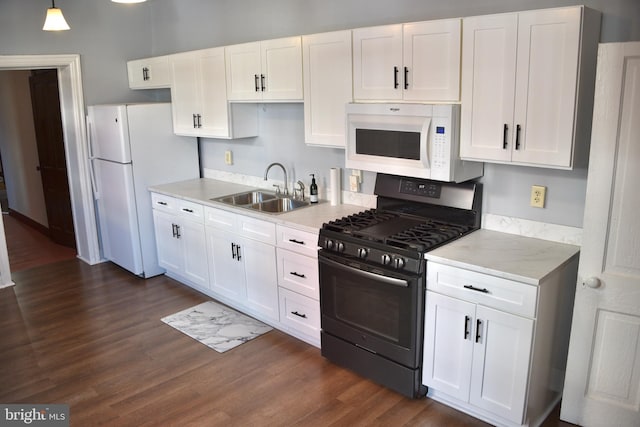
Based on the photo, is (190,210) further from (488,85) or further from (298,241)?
(488,85)

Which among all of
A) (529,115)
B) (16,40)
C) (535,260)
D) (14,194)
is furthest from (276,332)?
(14,194)

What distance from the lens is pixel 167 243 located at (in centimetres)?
A: 485

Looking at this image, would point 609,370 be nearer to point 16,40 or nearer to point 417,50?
point 417,50

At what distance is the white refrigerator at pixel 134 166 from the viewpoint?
4.78 meters

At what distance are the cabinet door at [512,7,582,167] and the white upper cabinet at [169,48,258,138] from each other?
243 centimetres

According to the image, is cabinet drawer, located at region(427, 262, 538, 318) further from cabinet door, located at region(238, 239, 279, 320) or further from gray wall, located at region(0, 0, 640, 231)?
cabinet door, located at region(238, 239, 279, 320)

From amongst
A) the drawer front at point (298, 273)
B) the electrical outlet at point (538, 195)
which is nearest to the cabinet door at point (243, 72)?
the drawer front at point (298, 273)

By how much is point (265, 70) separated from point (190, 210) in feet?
4.47

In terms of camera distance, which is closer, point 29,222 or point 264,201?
point 264,201

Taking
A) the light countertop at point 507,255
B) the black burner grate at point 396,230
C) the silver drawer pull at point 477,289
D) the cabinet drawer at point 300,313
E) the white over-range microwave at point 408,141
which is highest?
the white over-range microwave at point 408,141

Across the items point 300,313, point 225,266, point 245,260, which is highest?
point 245,260

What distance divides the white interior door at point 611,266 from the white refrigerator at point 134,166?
3759 mm

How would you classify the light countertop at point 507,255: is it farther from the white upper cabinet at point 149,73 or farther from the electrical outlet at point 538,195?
A: the white upper cabinet at point 149,73

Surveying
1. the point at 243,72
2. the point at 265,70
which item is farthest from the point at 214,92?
the point at 265,70
